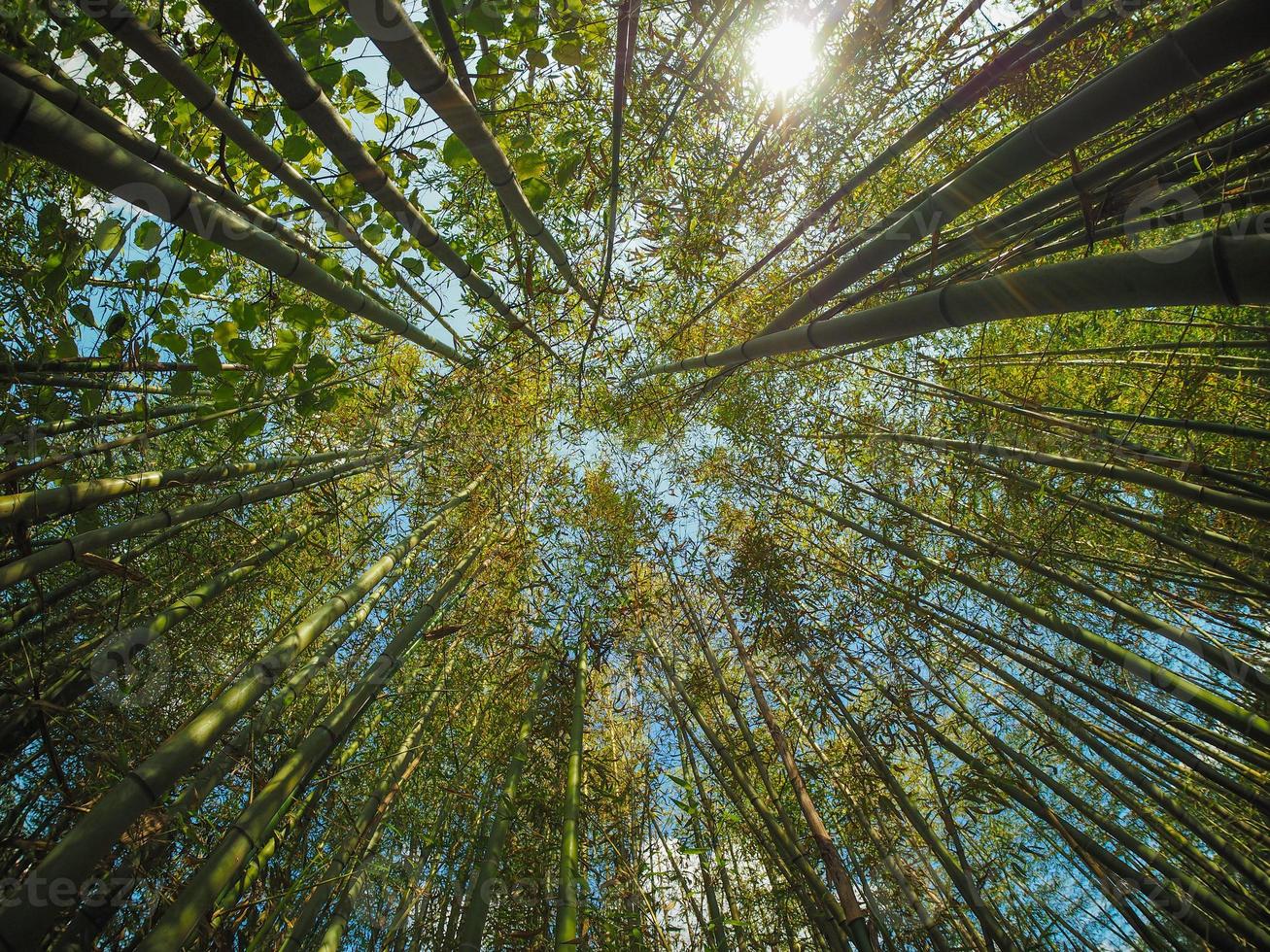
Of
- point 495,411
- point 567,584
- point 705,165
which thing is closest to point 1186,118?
point 705,165

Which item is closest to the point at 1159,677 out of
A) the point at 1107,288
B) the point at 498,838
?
the point at 1107,288

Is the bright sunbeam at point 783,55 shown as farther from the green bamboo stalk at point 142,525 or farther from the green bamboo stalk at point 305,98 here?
the green bamboo stalk at point 142,525

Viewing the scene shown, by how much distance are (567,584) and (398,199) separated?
2.59m

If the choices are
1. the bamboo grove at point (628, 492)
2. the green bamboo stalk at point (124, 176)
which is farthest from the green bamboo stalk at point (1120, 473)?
the green bamboo stalk at point (124, 176)

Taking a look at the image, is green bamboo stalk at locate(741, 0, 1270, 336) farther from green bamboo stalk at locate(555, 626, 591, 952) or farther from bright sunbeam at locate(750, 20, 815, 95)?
green bamboo stalk at locate(555, 626, 591, 952)

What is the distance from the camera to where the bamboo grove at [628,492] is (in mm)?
1363

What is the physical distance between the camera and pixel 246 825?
147cm

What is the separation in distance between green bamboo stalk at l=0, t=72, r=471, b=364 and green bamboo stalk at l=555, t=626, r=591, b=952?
A: 1937 millimetres

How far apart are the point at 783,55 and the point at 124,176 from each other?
8.74 feet

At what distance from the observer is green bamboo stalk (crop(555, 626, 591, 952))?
1.59m

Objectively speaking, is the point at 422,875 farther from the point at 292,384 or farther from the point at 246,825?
the point at 292,384

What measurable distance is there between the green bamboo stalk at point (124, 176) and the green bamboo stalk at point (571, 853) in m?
1.94

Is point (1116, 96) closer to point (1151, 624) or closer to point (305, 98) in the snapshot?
point (305, 98)

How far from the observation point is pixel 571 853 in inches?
72.0
